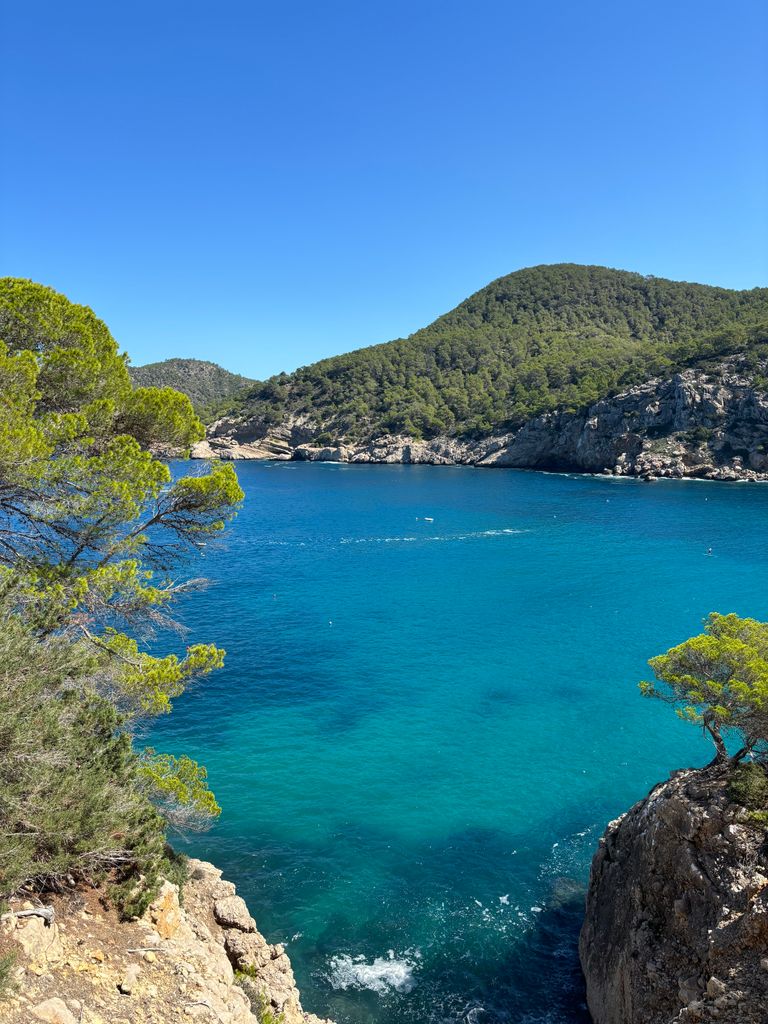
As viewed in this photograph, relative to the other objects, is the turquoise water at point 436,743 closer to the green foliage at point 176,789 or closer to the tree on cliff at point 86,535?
the green foliage at point 176,789

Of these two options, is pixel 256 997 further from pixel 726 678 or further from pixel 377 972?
pixel 726 678

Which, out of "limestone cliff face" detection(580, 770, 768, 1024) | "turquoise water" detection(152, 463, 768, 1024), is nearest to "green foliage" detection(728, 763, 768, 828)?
"limestone cliff face" detection(580, 770, 768, 1024)

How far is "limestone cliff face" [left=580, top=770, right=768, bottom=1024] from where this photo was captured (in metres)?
8.04

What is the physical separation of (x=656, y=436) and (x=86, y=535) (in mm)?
101626

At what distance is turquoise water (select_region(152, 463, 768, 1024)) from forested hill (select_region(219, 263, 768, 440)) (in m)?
74.6

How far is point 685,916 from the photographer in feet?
30.0

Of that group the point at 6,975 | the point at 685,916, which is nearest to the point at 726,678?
the point at 685,916

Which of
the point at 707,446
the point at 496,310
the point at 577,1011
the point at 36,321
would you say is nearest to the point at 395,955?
the point at 577,1011

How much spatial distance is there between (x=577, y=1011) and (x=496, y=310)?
186165 mm

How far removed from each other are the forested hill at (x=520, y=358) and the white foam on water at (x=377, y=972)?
103865mm

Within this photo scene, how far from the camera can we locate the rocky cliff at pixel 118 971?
618 cm

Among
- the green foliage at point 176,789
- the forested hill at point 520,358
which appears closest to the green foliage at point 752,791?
the green foliage at point 176,789

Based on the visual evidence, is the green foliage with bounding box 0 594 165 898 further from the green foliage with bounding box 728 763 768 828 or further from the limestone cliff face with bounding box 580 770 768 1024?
the green foliage with bounding box 728 763 768 828

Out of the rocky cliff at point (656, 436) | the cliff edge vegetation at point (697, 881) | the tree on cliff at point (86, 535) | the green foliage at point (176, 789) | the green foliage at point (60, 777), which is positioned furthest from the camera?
the rocky cliff at point (656, 436)
